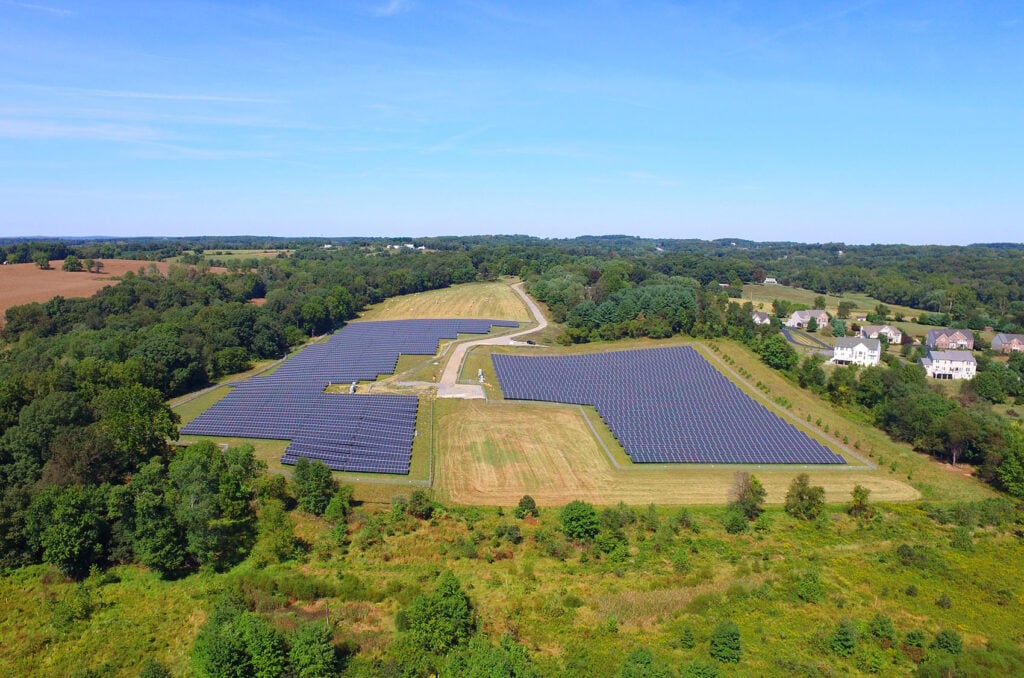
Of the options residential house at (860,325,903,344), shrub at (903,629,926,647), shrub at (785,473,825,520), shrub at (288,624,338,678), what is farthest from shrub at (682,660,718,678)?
residential house at (860,325,903,344)

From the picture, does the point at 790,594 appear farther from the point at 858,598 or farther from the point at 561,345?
the point at 561,345

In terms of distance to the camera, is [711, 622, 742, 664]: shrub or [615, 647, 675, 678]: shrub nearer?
[615, 647, 675, 678]: shrub

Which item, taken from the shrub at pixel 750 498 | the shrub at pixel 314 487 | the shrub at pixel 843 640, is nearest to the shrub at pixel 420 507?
the shrub at pixel 314 487

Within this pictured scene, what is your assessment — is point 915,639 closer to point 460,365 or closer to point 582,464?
point 582,464

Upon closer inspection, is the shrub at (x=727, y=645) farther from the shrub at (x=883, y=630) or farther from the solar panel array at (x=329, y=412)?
the solar panel array at (x=329, y=412)

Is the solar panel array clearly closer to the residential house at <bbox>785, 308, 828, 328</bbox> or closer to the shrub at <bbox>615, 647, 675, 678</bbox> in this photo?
the shrub at <bbox>615, 647, 675, 678</bbox>

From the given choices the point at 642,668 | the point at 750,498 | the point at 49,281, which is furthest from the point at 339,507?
the point at 49,281
